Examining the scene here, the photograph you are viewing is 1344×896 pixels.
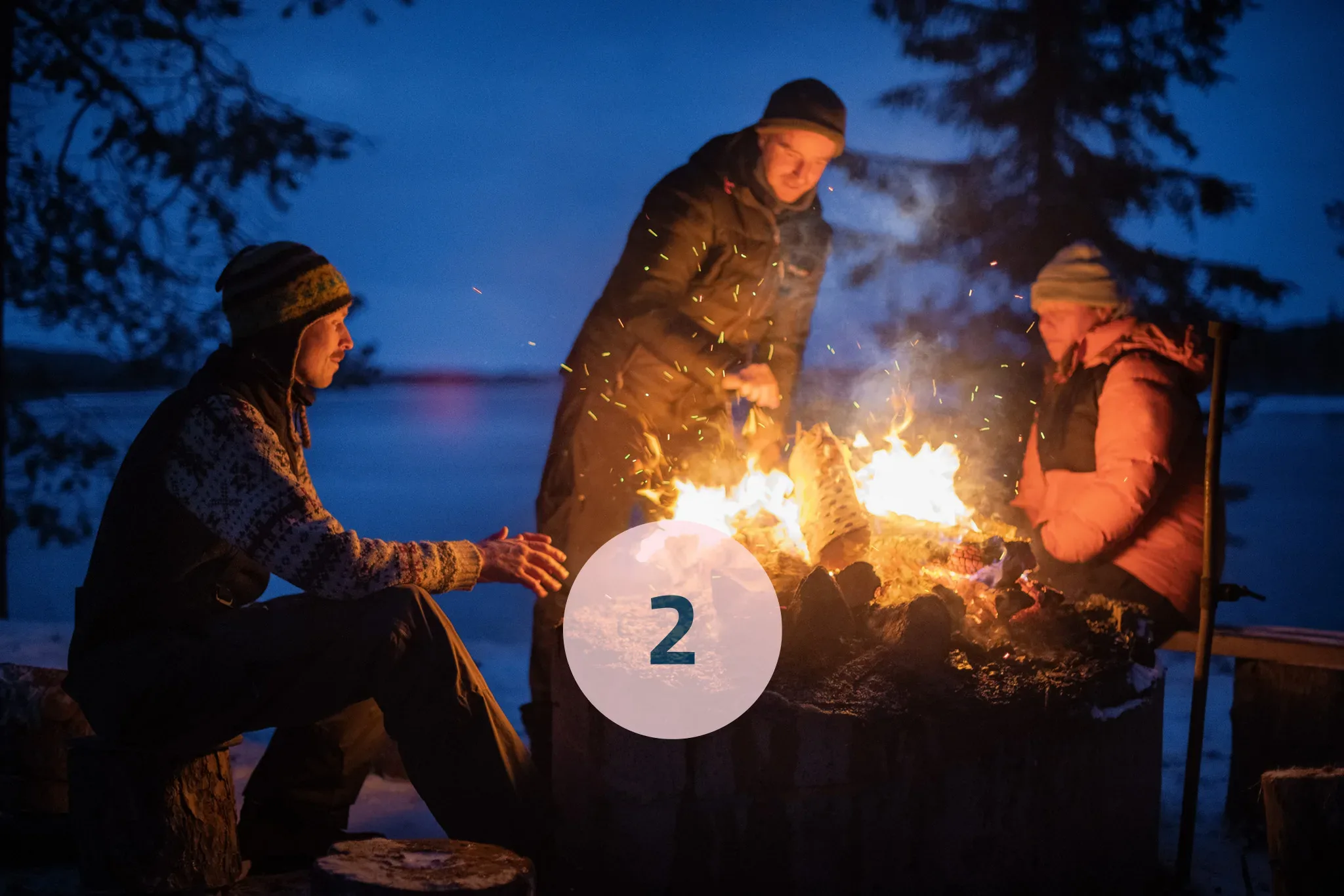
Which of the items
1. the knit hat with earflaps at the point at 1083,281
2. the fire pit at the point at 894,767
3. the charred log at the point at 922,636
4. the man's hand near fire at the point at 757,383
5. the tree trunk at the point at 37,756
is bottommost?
the tree trunk at the point at 37,756

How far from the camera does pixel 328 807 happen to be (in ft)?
11.1

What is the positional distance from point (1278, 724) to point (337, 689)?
3786mm

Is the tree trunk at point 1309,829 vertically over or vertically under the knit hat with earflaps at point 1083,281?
under

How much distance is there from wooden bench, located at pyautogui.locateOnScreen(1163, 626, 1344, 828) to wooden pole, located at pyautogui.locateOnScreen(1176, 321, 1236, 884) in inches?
26.5

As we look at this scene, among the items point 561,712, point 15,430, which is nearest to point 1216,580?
point 561,712

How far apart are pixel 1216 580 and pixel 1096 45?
17.7 feet

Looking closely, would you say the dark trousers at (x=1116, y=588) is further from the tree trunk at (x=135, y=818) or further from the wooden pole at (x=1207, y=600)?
the tree trunk at (x=135, y=818)

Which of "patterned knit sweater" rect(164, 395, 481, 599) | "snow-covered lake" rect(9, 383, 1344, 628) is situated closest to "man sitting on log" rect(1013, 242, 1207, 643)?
"snow-covered lake" rect(9, 383, 1344, 628)

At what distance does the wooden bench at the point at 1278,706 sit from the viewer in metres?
4.18

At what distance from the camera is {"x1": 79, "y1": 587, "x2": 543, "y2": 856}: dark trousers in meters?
2.69

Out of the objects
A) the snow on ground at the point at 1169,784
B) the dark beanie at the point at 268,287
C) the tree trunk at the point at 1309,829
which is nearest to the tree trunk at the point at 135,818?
the dark beanie at the point at 268,287

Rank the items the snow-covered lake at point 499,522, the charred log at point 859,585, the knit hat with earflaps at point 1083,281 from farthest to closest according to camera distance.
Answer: the snow-covered lake at point 499,522
the knit hat with earflaps at point 1083,281
the charred log at point 859,585

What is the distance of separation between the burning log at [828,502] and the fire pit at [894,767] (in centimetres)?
48

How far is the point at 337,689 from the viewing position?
9.10ft
